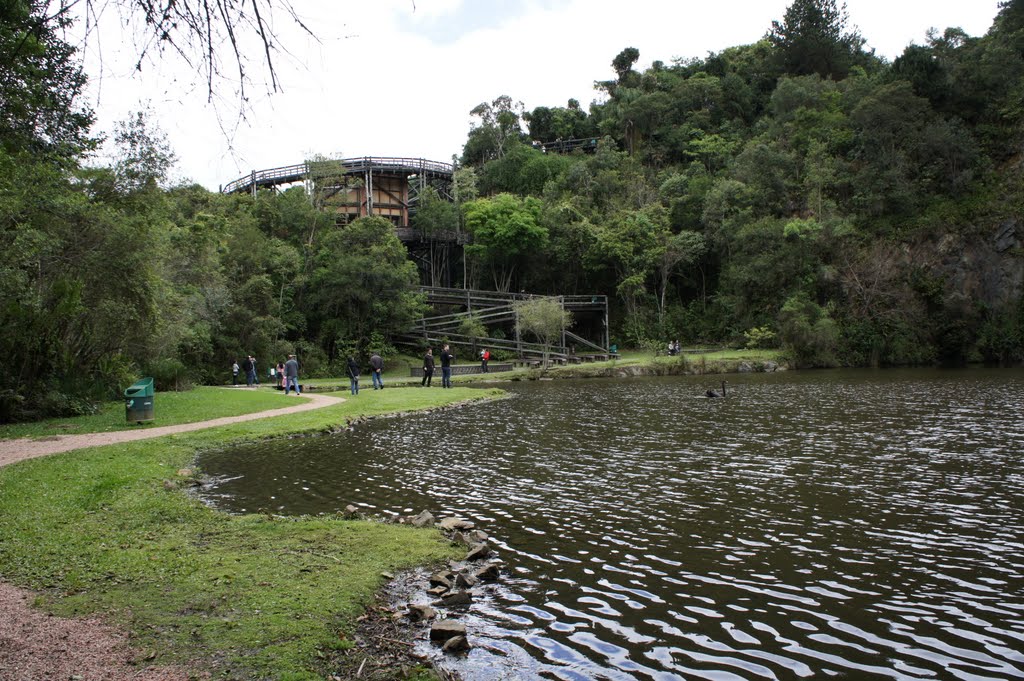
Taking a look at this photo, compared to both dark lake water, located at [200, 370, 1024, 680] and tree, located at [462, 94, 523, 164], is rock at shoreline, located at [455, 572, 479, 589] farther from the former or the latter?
tree, located at [462, 94, 523, 164]

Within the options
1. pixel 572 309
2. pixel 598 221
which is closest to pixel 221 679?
pixel 572 309

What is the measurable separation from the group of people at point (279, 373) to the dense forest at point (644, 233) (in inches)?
43.9

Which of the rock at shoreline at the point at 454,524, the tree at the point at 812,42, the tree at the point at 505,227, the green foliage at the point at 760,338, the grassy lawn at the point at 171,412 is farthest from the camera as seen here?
the tree at the point at 812,42

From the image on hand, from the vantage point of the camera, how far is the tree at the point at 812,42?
6794 centimetres

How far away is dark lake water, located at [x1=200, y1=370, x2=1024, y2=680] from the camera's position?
16.9 ft

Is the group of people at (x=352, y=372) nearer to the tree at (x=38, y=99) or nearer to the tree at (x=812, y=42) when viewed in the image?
the tree at (x=38, y=99)

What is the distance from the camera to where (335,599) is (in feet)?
18.8

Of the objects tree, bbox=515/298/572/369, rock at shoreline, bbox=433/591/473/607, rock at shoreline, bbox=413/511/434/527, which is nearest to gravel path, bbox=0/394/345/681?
rock at shoreline, bbox=433/591/473/607

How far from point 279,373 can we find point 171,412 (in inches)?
652

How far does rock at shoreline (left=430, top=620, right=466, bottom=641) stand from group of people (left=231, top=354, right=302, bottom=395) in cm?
2334

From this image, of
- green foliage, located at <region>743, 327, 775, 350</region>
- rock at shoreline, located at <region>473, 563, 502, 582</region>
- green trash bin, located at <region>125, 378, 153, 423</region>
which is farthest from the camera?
green foliage, located at <region>743, 327, 775, 350</region>

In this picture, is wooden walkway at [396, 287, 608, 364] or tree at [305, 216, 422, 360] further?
wooden walkway at [396, 287, 608, 364]

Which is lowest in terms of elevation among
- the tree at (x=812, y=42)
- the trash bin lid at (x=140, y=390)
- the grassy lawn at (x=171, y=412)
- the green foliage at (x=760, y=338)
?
the grassy lawn at (x=171, y=412)

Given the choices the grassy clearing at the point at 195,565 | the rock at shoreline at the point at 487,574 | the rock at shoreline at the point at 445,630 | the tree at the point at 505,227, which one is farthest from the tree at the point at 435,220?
the rock at shoreline at the point at 445,630
